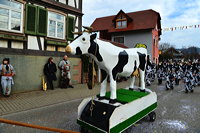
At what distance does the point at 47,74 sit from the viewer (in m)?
7.98

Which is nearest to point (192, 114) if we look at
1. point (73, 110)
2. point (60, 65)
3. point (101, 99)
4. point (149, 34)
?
point (101, 99)

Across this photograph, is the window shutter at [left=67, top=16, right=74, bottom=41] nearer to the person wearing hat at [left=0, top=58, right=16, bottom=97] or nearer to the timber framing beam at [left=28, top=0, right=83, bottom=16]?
the timber framing beam at [left=28, top=0, right=83, bottom=16]

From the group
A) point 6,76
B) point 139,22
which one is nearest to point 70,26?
point 6,76

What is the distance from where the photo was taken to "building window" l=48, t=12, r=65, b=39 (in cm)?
872

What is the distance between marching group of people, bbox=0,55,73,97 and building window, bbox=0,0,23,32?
1.72 meters

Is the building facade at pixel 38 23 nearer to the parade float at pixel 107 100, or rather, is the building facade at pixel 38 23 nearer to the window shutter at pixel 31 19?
the window shutter at pixel 31 19

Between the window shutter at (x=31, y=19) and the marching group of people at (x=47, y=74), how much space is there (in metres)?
1.72

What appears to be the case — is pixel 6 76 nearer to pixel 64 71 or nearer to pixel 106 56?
pixel 64 71

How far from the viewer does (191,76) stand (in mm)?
8602

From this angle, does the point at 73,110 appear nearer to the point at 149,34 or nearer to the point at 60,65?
the point at 60,65

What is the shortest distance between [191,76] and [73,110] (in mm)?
7102

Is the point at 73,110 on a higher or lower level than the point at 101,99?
lower

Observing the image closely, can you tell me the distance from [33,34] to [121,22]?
15.3m

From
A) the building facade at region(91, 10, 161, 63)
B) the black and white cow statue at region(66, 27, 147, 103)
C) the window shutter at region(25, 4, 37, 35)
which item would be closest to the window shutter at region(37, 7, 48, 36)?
the window shutter at region(25, 4, 37, 35)
